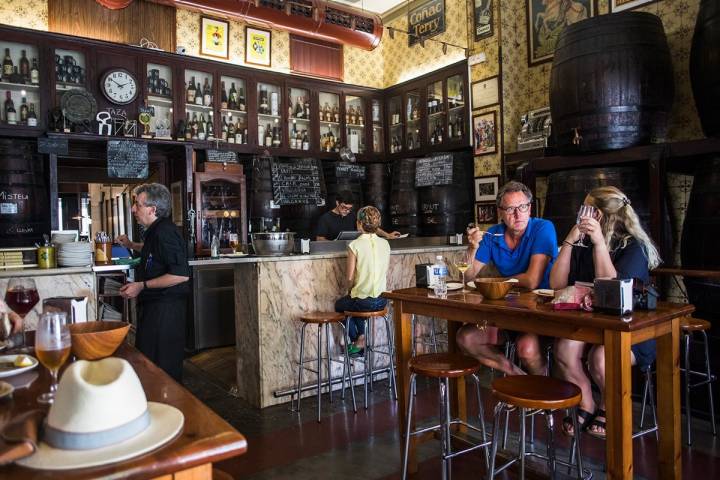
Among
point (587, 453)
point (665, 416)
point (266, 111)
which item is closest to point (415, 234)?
point (266, 111)

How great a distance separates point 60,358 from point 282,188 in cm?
573

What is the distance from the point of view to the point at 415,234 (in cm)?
676

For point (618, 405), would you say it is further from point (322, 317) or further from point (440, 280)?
point (322, 317)

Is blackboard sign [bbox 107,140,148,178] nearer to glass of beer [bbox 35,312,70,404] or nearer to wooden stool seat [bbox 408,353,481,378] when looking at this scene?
wooden stool seat [bbox 408,353,481,378]

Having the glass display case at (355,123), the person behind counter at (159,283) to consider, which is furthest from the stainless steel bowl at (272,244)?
the glass display case at (355,123)

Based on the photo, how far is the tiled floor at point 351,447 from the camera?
284cm

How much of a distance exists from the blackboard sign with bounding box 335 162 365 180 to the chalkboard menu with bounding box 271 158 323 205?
29 centimetres

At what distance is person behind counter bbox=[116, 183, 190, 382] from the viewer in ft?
10.7

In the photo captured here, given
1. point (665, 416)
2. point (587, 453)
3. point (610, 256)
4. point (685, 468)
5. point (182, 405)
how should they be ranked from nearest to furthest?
point (182, 405) < point (665, 416) < point (610, 256) < point (685, 468) < point (587, 453)

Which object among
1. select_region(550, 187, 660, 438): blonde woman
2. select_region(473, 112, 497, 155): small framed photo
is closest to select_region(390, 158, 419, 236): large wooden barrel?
select_region(473, 112, 497, 155): small framed photo

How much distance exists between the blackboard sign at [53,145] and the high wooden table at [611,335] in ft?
14.0

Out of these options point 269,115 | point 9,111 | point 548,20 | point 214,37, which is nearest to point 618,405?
point 548,20

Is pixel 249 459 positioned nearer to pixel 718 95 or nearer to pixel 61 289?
pixel 61 289

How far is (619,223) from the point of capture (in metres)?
2.64
